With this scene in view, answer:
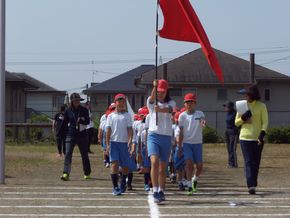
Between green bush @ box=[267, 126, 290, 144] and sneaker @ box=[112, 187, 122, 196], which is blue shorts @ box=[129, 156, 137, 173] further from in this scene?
green bush @ box=[267, 126, 290, 144]

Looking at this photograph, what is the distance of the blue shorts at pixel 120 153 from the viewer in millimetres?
12445

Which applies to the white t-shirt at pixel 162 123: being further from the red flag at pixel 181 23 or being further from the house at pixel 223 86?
the house at pixel 223 86

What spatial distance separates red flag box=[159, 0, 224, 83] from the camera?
1218cm

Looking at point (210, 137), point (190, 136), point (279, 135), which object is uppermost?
point (190, 136)

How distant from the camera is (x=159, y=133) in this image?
1108 centimetres

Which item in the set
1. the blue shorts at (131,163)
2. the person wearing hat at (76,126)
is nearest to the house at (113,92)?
the person wearing hat at (76,126)

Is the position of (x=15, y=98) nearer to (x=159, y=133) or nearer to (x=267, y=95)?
(x=267, y=95)

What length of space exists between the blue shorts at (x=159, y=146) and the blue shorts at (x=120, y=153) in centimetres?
142

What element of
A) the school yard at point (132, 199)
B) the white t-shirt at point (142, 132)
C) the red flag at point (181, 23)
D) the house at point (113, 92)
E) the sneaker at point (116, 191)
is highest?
the house at point (113, 92)

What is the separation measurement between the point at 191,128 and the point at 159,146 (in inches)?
55.5

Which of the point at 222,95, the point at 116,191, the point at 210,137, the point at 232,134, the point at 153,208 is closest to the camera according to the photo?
the point at 153,208

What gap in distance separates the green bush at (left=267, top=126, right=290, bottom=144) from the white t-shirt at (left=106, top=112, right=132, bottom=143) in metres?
30.2

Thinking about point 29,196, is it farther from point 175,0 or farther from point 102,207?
point 175,0

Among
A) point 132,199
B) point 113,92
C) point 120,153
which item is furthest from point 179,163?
point 113,92
